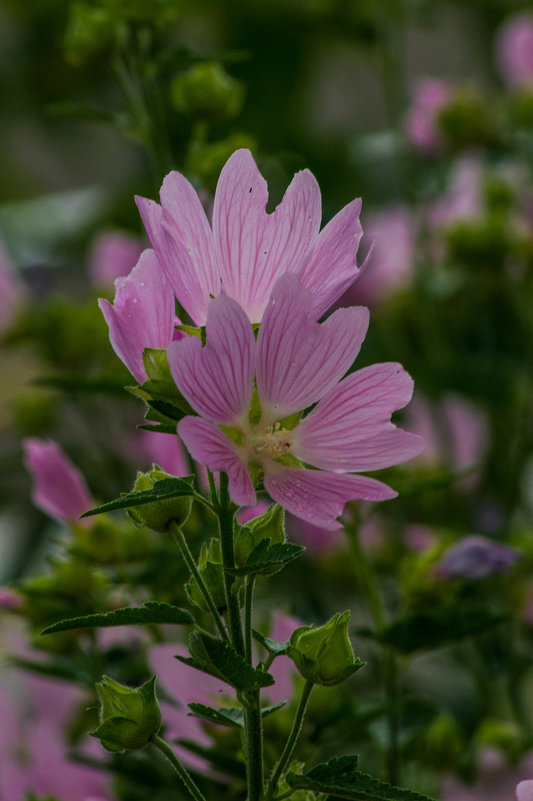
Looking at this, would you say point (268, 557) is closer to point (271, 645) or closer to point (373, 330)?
point (271, 645)

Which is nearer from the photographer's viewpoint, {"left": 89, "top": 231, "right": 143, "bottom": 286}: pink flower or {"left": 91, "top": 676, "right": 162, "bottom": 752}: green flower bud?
{"left": 91, "top": 676, "right": 162, "bottom": 752}: green flower bud

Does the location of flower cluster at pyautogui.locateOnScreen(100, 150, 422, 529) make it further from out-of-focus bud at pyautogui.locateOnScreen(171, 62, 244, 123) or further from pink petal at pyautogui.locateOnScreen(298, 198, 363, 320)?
out-of-focus bud at pyautogui.locateOnScreen(171, 62, 244, 123)

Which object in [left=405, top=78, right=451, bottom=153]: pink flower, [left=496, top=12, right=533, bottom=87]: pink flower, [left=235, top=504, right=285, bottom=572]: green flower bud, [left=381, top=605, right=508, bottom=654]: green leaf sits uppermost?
[left=496, top=12, right=533, bottom=87]: pink flower

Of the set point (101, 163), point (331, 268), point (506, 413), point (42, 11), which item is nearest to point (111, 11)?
point (331, 268)

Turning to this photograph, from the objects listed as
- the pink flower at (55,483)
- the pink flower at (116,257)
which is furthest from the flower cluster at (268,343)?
the pink flower at (116,257)

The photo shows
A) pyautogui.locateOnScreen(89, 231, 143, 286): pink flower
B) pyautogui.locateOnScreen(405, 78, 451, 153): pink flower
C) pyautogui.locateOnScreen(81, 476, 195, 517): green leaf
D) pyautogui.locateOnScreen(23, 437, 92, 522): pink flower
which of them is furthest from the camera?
pyautogui.locateOnScreen(405, 78, 451, 153): pink flower

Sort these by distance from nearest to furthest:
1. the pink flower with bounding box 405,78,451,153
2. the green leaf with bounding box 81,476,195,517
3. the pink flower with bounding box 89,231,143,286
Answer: the green leaf with bounding box 81,476,195,517 < the pink flower with bounding box 89,231,143,286 < the pink flower with bounding box 405,78,451,153

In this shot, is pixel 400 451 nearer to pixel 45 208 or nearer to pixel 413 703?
pixel 413 703

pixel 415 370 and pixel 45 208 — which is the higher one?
pixel 45 208

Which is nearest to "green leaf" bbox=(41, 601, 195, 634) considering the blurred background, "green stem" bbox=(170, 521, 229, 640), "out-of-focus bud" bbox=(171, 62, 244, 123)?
"green stem" bbox=(170, 521, 229, 640)
